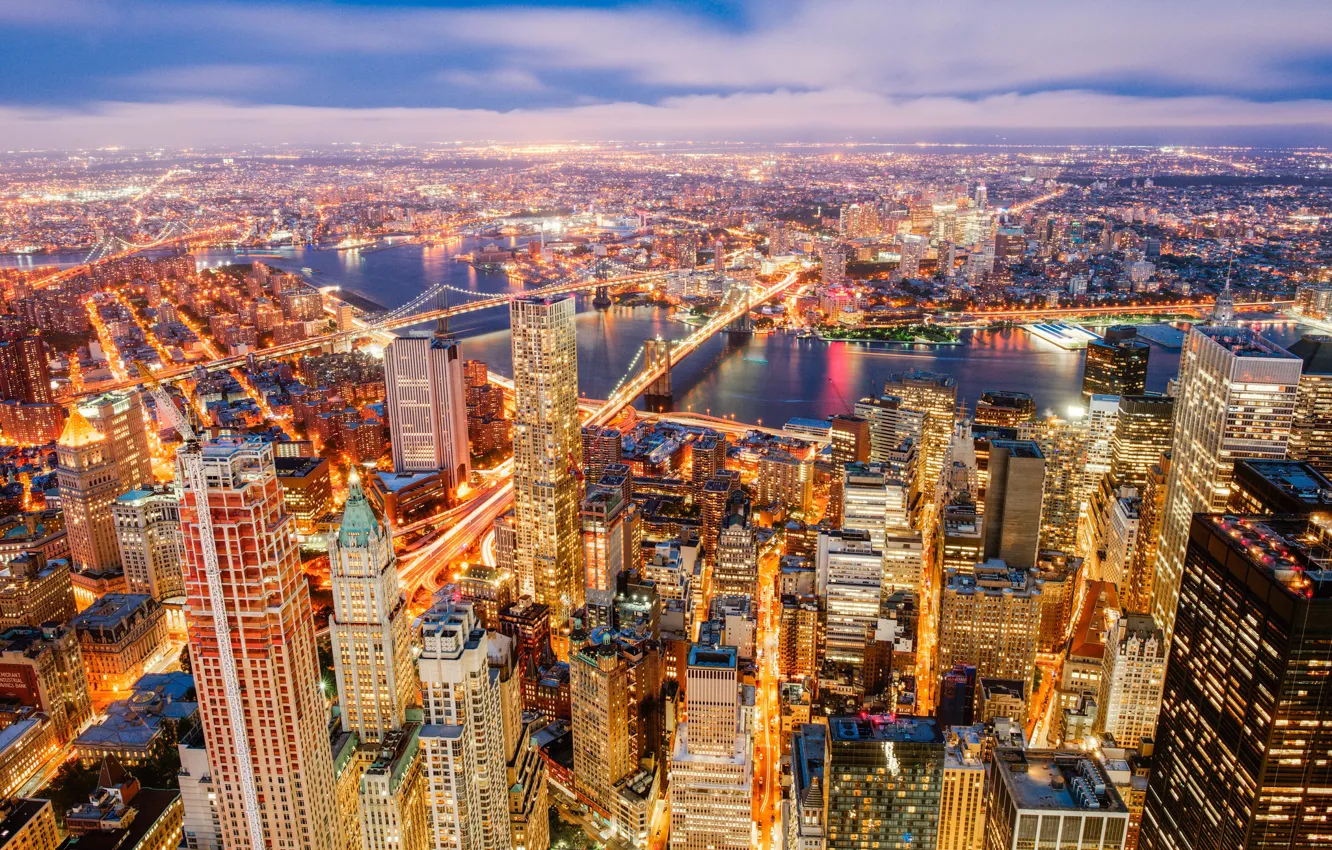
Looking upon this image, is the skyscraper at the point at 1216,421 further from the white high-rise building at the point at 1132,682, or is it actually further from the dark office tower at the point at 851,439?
the dark office tower at the point at 851,439

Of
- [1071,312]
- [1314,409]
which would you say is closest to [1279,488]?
[1314,409]

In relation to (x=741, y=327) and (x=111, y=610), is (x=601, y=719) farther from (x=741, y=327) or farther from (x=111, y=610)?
(x=741, y=327)

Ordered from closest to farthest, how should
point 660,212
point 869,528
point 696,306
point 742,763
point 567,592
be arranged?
point 742,763 < point 567,592 < point 869,528 < point 696,306 < point 660,212

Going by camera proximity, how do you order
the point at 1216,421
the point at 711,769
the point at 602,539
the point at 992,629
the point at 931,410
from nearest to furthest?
the point at 711,769
the point at 1216,421
the point at 992,629
the point at 602,539
the point at 931,410

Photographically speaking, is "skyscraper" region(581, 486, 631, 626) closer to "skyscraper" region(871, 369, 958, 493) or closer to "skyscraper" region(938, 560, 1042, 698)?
"skyscraper" region(938, 560, 1042, 698)

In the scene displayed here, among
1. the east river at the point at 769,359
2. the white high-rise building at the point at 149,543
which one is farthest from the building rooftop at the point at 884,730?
the east river at the point at 769,359

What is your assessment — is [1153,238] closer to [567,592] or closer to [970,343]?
[970,343]

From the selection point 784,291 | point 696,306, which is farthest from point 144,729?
point 784,291
